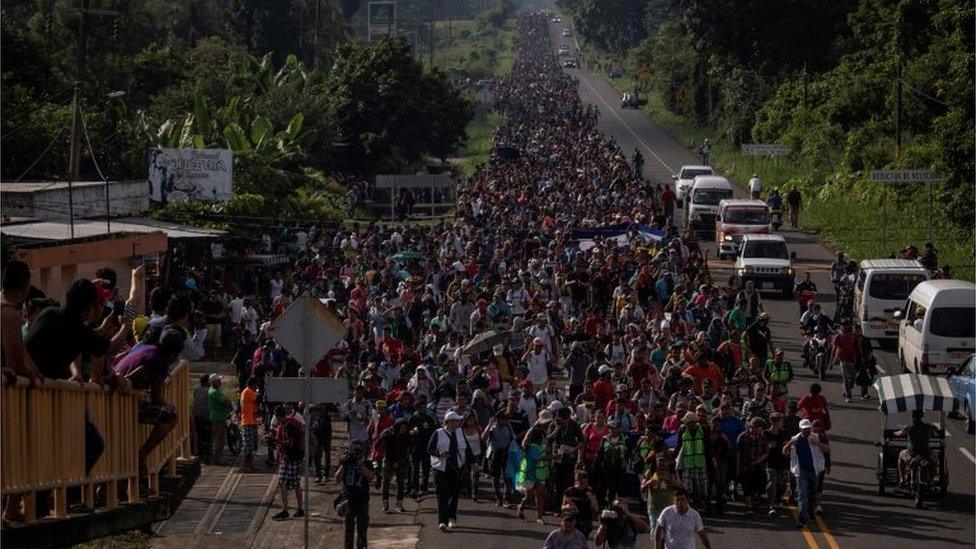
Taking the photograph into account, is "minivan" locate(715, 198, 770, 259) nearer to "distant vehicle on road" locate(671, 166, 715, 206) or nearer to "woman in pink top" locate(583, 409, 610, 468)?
"distant vehicle on road" locate(671, 166, 715, 206)

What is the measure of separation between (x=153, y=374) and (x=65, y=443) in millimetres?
1348

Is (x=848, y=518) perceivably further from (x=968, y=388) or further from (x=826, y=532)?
(x=968, y=388)

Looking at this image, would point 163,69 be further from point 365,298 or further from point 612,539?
point 612,539

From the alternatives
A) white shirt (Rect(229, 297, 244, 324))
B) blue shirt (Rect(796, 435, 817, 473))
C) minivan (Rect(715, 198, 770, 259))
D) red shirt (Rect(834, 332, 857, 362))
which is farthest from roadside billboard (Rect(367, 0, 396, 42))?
blue shirt (Rect(796, 435, 817, 473))

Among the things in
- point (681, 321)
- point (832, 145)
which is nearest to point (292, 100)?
point (832, 145)

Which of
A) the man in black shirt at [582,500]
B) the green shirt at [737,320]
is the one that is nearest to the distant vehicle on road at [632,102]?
the green shirt at [737,320]

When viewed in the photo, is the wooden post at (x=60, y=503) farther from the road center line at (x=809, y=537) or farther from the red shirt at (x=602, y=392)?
the red shirt at (x=602, y=392)

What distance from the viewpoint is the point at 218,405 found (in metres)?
25.1

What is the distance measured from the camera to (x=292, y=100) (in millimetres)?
66625

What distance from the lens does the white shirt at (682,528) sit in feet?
56.1

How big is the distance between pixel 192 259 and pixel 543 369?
15288 mm

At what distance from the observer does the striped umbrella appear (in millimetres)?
21516

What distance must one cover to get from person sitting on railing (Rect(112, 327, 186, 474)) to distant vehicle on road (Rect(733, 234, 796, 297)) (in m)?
29.8

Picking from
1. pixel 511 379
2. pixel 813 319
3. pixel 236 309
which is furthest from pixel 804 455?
pixel 236 309
